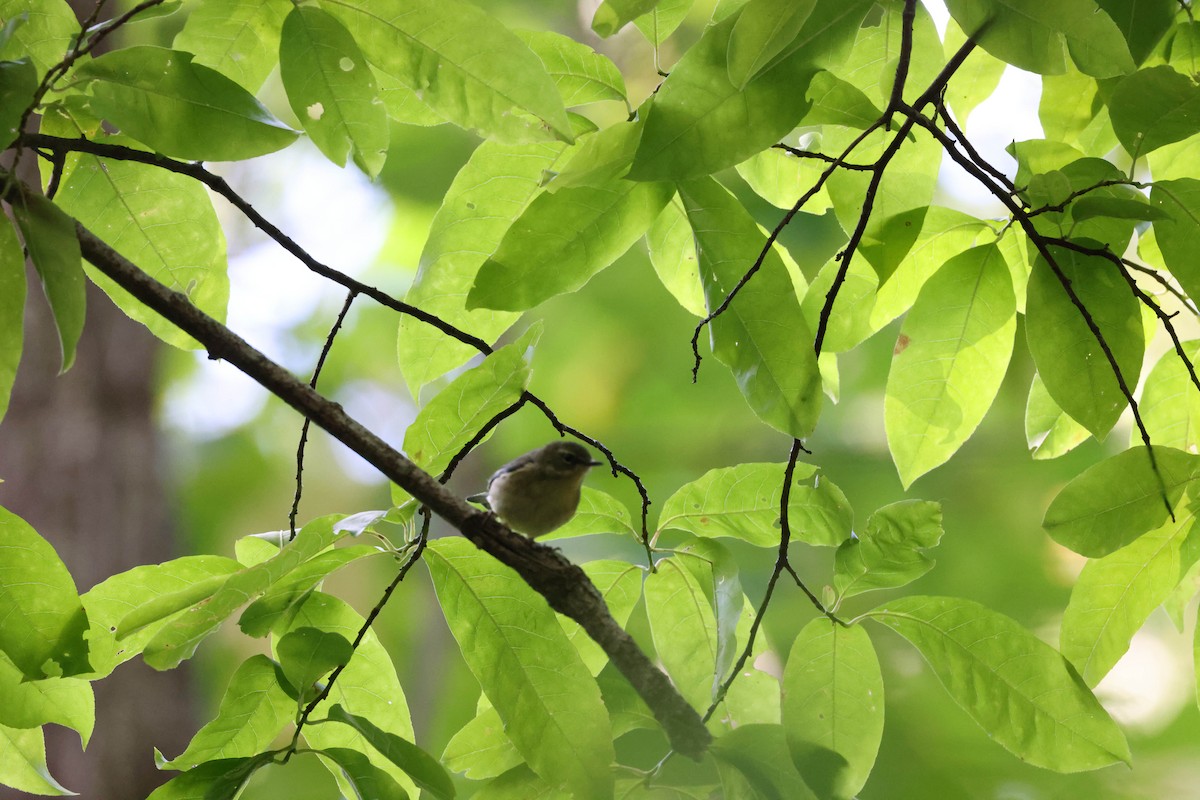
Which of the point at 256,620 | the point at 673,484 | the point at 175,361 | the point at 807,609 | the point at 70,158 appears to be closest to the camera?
the point at 256,620

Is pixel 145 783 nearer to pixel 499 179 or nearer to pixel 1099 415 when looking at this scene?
pixel 499 179

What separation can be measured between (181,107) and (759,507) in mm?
887

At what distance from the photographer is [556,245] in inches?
46.0

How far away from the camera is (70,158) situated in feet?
4.38

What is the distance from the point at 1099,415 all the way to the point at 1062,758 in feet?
1.37

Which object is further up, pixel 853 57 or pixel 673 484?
pixel 673 484

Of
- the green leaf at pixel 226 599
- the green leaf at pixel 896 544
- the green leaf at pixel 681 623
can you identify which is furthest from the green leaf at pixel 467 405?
the green leaf at pixel 896 544

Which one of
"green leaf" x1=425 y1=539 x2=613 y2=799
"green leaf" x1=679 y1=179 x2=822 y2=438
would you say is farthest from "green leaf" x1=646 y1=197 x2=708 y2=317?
"green leaf" x1=425 y1=539 x2=613 y2=799

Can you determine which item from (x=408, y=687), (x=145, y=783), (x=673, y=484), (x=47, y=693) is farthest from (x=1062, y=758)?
(x=408, y=687)

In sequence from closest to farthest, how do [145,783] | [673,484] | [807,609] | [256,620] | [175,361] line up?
[256,620] < [807,609] < [145,783] < [673,484] < [175,361]

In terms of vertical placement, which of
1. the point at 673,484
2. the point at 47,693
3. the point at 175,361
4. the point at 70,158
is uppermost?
the point at 175,361

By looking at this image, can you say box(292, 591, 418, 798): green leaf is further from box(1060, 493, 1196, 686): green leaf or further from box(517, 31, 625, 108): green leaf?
box(1060, 493, 1196, 686): green leaf

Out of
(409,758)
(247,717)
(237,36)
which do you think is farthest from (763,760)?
(237,36)

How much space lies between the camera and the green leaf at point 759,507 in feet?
4.37
